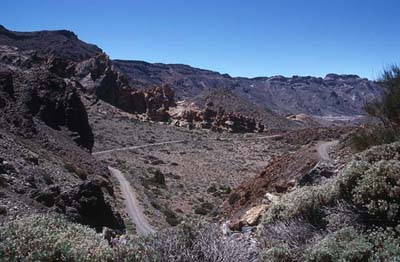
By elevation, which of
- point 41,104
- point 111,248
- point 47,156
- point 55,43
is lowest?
point 47,156

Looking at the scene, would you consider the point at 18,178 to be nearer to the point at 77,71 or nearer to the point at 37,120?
the point at 37,120

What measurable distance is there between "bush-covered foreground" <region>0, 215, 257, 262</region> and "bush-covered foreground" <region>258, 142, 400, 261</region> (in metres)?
0.67

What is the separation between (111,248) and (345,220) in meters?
3.62

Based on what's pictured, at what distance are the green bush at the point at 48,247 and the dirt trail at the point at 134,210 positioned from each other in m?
A: 13.3

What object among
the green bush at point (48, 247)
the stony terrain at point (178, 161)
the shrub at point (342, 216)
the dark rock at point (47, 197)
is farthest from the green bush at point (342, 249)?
the stony terrain at point (178, 161)

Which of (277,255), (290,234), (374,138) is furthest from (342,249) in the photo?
(374,138)

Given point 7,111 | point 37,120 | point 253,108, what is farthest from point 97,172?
point 253,108

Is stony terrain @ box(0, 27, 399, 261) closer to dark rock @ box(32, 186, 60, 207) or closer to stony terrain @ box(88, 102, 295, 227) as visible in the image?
dark rock @ box(32, 186, 60, 207)

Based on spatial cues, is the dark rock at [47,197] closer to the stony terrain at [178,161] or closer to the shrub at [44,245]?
the stony terrain at [178,161]

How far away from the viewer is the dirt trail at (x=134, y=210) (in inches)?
896

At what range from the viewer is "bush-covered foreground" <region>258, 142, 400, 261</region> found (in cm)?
600

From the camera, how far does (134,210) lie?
26094 millimetres

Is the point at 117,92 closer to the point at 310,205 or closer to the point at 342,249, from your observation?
the point at 310,205

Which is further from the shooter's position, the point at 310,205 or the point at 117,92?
the point at 117,92
